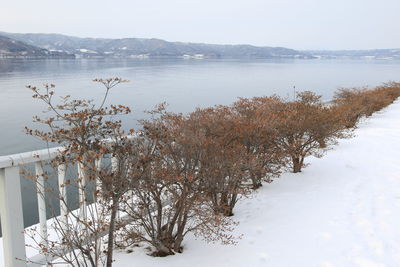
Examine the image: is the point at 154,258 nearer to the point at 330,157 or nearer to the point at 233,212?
the point at 233,212

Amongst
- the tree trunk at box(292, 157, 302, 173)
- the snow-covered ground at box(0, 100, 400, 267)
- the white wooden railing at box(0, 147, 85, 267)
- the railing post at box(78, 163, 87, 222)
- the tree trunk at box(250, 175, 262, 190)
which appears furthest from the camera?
the tree trunk at box(292, 157, 302, 173)

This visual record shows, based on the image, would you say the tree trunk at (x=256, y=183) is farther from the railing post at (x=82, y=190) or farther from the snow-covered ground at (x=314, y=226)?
the railing post at (x=82, y=190)

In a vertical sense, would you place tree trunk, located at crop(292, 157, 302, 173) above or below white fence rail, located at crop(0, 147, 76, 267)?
below

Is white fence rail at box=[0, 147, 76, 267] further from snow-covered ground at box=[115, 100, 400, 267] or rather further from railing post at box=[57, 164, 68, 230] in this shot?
snow-covered ground at box=[115, 100, 400, 267]

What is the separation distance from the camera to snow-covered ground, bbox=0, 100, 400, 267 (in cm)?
359

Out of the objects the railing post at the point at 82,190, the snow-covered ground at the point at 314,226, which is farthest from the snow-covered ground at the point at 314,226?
the railing post at the point at 82,190

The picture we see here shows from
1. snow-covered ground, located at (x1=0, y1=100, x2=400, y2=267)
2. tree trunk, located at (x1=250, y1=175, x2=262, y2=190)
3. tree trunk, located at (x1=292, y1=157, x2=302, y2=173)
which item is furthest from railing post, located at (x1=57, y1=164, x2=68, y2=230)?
tree trunk, located at (x1=292, y1=157, x2=302, y2=173)

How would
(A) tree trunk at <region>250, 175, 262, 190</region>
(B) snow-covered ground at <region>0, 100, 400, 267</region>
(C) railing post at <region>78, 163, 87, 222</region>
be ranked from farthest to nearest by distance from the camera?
(A) tree trunk at <region>250, 175, 262, 190</region>
(B) snow-covered ground at <region>0, 100, 400, 267</region>
(C) railing post at <region>78, 163, 87, 222</region>

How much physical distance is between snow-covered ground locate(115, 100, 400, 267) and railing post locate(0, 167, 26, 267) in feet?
3.10

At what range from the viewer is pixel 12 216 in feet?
9.48

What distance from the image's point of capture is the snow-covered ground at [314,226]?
11.8ft

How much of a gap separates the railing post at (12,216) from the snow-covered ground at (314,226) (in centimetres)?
93

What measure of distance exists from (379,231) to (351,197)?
1.31 meters

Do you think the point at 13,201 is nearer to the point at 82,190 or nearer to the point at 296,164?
the point at 82,190
